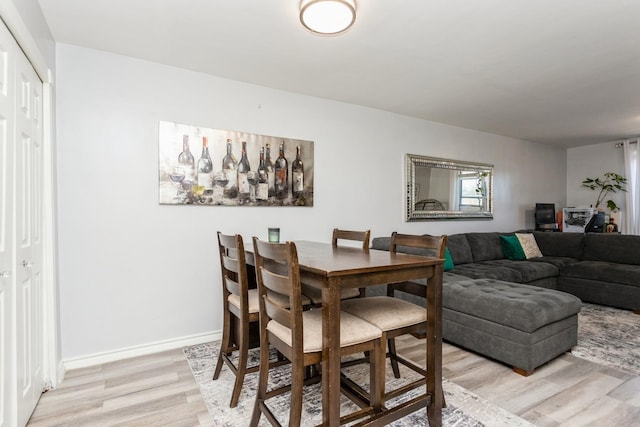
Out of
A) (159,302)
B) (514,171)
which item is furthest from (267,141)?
(514,171)

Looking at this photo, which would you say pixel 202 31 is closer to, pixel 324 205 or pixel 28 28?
pixel 28 28

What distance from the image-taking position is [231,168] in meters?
3.08

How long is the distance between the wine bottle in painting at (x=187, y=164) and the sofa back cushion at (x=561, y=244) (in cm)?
498

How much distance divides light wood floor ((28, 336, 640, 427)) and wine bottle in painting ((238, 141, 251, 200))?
1434 mm

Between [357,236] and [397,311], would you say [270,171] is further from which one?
[397,311]

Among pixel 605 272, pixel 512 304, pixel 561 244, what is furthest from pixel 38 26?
pixel 561 244

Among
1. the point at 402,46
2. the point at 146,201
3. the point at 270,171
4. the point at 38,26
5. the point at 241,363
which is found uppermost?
the point at 402,46

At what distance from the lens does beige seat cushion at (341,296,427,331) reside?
1.66 m

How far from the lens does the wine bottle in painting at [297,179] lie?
341 centimetres

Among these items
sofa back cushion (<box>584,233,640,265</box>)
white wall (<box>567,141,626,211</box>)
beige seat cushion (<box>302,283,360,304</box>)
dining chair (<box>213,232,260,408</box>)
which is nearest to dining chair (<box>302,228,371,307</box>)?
beige seat cushion (<box>302,283,360,304</box>)

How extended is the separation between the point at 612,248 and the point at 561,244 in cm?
60

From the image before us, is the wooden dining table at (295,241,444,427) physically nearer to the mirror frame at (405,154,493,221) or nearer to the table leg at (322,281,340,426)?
the table leg at (322,281,340,426)

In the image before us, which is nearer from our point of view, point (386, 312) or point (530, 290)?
point (386, 312)

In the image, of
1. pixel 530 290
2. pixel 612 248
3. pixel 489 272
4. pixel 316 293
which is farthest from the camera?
pixel 612 248
